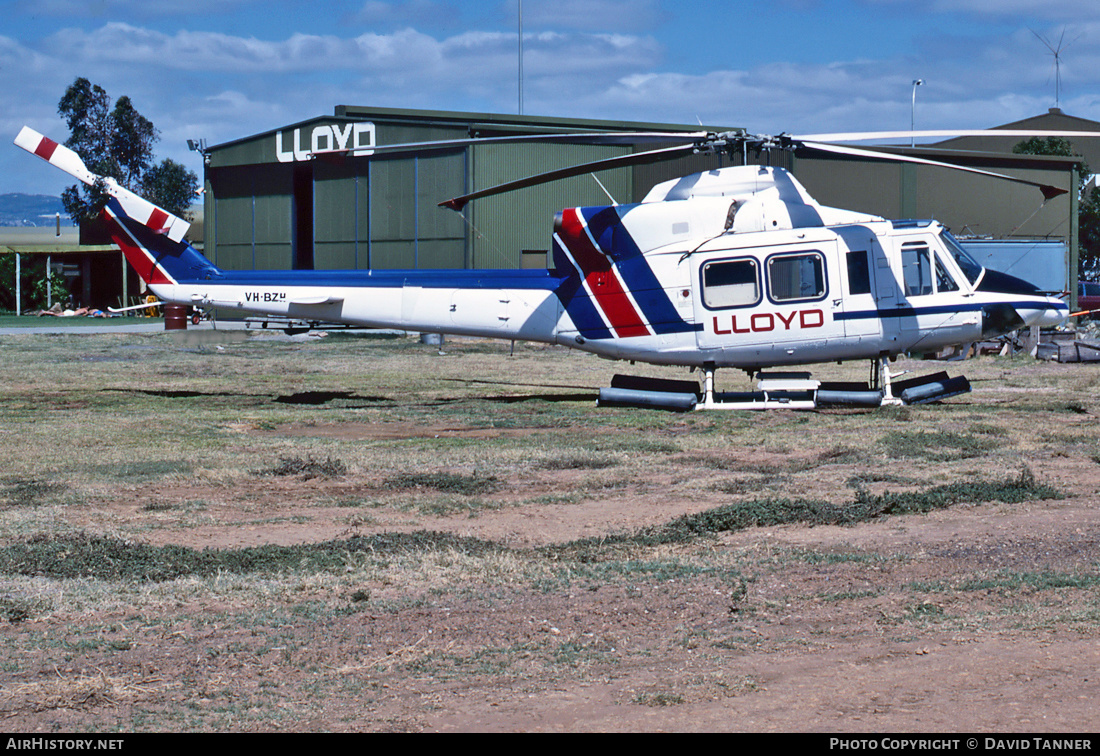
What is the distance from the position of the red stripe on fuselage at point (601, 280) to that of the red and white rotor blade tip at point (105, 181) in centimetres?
649

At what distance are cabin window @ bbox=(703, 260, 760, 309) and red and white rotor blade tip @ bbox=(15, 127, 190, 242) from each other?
8.52m

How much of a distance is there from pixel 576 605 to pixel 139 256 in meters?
14.4

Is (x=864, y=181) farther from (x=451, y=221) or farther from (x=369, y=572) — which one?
(x=369, y=572)

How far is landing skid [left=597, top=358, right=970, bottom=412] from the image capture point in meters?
15.2

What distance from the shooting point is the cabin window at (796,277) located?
1485cm

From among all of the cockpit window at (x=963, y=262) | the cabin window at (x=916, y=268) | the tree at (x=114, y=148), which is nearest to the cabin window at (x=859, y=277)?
the cabin window at (x=916, y=268)

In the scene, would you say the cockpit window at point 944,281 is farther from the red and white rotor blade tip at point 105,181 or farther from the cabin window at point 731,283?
the red and white rotor blade tip at point 105,181

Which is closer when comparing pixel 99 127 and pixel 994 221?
pixel 994 221

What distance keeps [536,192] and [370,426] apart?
22883 mm

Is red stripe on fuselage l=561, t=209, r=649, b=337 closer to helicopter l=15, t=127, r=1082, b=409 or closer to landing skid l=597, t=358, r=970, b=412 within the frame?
helicopter l=15, t=127, r=1082, b=409

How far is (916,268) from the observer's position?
14953mm

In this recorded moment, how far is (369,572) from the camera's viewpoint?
695 cm

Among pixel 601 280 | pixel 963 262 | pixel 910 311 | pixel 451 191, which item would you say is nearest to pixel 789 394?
pixel 910 311
